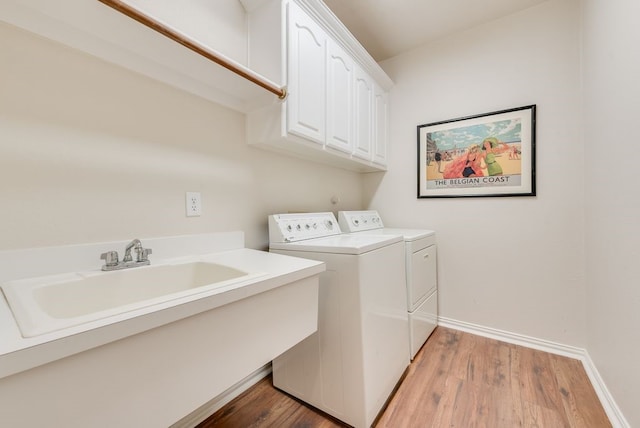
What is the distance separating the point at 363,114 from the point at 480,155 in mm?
1014

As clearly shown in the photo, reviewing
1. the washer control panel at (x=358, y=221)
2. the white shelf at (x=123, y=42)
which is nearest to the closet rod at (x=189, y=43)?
the white shelf at (x=123, y=42)

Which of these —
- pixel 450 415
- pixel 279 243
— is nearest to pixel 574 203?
pixel 450 415

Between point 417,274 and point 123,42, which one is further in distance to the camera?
point 417,274

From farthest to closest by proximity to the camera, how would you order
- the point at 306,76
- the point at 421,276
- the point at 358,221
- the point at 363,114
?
1. the point at 358,221
2. the point at 363,114
3. the point at 421,276
4. the point at 306,76

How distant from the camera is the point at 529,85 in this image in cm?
193

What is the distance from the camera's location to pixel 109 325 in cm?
51

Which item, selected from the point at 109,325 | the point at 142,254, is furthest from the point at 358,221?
the point at 109,325

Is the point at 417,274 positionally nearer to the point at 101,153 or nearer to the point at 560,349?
the point at 560,349

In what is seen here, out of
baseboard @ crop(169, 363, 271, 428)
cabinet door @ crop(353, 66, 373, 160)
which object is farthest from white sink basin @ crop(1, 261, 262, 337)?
cabinet door @ crop(353, 66, 373, 160)

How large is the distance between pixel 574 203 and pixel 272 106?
2.13 m

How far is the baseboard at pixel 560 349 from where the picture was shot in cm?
124

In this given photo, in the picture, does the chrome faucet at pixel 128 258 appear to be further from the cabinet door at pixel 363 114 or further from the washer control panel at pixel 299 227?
the cabinet door at pixel 363 114

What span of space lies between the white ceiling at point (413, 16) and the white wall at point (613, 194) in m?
0.57

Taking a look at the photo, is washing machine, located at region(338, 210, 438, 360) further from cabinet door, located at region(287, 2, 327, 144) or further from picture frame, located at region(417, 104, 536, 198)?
cabinet door, located at region(287, 2, 327, 144)
